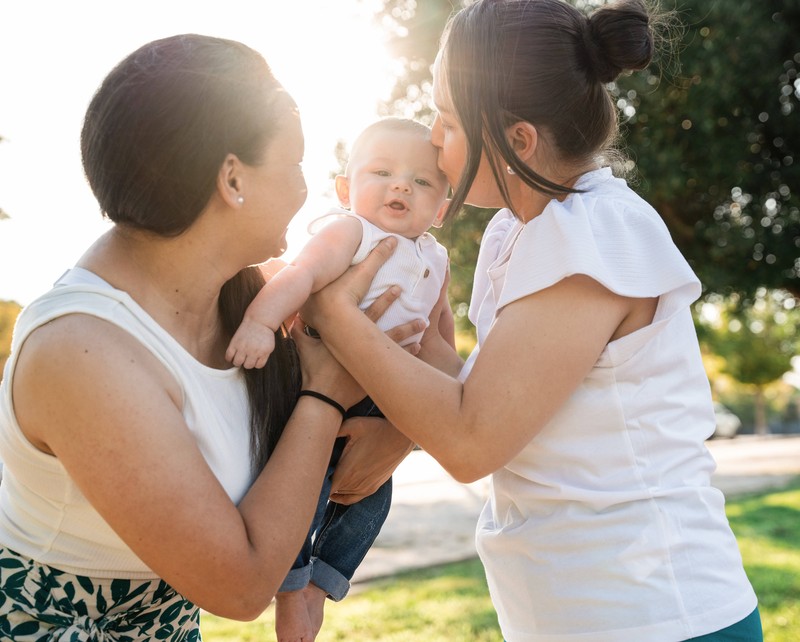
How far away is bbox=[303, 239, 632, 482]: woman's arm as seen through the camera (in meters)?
1.76

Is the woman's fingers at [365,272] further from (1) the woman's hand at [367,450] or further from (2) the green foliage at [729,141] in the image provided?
(2) the green foliage at [729,141]

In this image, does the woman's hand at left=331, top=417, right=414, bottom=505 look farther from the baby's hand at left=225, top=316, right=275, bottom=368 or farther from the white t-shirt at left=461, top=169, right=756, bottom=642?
the white t-shirt at left=461, top=169, right=756, bottom=642

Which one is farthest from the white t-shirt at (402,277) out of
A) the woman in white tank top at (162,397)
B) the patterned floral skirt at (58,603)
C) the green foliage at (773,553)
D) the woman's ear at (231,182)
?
the green foliage at (773,553)

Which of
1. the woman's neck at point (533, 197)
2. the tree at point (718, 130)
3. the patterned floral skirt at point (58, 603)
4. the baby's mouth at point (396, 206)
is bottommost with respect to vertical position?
the tree at point (718, 130)

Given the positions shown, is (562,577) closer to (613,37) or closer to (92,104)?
(613,37)

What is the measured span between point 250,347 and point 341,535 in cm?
82

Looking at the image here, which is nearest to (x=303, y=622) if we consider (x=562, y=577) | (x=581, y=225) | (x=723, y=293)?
(x=562, y=577)

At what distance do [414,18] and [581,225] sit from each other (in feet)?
27.4

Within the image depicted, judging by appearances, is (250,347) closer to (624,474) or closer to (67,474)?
(67,474)

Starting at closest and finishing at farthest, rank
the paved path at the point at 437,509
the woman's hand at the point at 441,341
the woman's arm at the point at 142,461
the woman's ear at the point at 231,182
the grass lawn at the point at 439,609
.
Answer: the woman's arm at the point at 142,461 < the woman's ear at the point at 231,182 < the woman's hand at the point at 441,341 < the grass lawn at the point at 439,609 < the paved path at the point at 437,509

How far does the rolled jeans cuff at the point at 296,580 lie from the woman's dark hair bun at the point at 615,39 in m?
1.53

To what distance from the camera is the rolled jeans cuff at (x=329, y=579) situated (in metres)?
2.46

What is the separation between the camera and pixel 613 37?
2.05 metres

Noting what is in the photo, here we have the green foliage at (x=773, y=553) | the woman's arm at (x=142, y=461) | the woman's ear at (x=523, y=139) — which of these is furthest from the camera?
the green foliage at (x=773, y=553)
